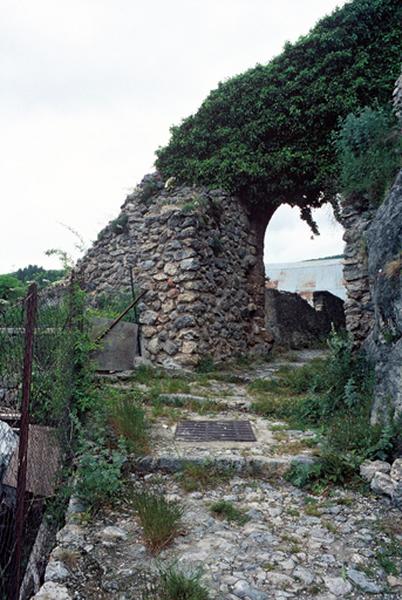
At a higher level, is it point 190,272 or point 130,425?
point 190,272

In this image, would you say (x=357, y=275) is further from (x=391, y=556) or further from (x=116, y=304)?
(x=391, y=556)

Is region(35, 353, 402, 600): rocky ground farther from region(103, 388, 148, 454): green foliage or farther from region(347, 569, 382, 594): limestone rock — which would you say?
region(103, 388, 148, 454): green foliage

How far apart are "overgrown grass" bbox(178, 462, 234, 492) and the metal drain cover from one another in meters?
0.60

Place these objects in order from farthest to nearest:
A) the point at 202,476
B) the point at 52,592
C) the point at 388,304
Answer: the point at 388,304
the point at 202,476
the point at 52,592

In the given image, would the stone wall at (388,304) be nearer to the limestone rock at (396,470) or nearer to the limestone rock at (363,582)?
the limestone rock at (396,470)

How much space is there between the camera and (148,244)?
25.8ft

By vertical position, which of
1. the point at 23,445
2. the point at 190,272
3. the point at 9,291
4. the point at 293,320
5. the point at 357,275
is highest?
the point at 190,272

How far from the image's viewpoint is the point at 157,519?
261cm

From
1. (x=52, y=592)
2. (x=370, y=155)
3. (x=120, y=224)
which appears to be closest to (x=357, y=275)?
(x=370, y=155)

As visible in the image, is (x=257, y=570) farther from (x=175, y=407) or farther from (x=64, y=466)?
(x=175, y=407)

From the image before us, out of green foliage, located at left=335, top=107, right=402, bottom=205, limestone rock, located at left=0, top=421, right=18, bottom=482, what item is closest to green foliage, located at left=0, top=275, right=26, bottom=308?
limestone rock, located at left=0, top=421, right=18, bottom=482

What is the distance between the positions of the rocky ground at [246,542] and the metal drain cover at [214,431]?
46cm

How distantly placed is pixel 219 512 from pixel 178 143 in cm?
743

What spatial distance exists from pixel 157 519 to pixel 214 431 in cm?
178
